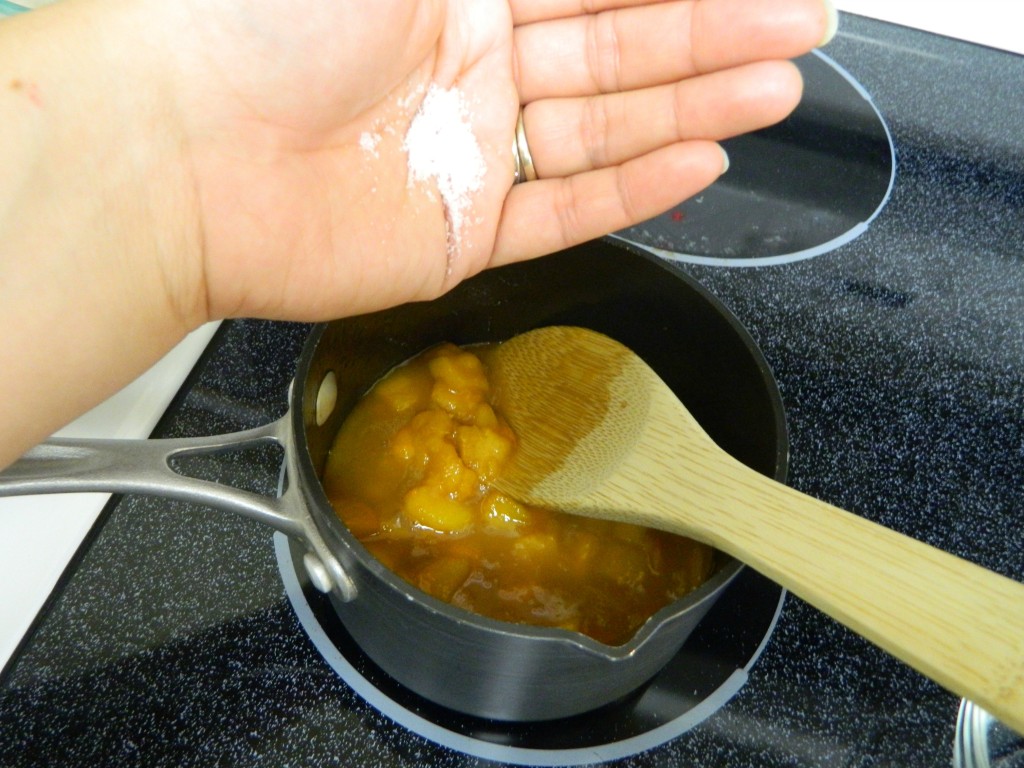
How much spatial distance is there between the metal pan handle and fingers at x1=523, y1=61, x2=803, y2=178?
1.37 feet

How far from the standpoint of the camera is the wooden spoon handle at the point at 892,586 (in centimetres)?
50

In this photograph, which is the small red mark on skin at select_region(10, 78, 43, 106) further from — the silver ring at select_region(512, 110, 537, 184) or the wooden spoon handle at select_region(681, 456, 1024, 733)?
the wooden spoon handle at select_region(681, 456, 1024, 733)

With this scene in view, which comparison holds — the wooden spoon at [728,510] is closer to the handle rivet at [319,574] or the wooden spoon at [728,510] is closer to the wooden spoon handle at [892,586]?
the wooden spoon handle at [892,586]

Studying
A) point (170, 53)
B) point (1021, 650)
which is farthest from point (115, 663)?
point (1021, 650)

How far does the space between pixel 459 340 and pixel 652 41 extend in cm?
38

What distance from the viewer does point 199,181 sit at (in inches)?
26.0

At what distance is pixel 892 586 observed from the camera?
21.6 inches

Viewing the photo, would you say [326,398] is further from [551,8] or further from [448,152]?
[551,8]

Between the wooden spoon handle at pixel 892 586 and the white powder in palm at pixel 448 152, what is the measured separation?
0.37 m

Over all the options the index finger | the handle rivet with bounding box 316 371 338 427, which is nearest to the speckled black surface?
the handle rivet with bounding box 316 371 338 427

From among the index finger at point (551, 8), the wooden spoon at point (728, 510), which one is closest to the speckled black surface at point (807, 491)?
the wooden spoon at point (728, 510)

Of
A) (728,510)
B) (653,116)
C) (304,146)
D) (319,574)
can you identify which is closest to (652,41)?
(653,116)

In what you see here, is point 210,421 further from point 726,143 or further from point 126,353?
point 726,143

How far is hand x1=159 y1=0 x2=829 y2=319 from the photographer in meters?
0.67
